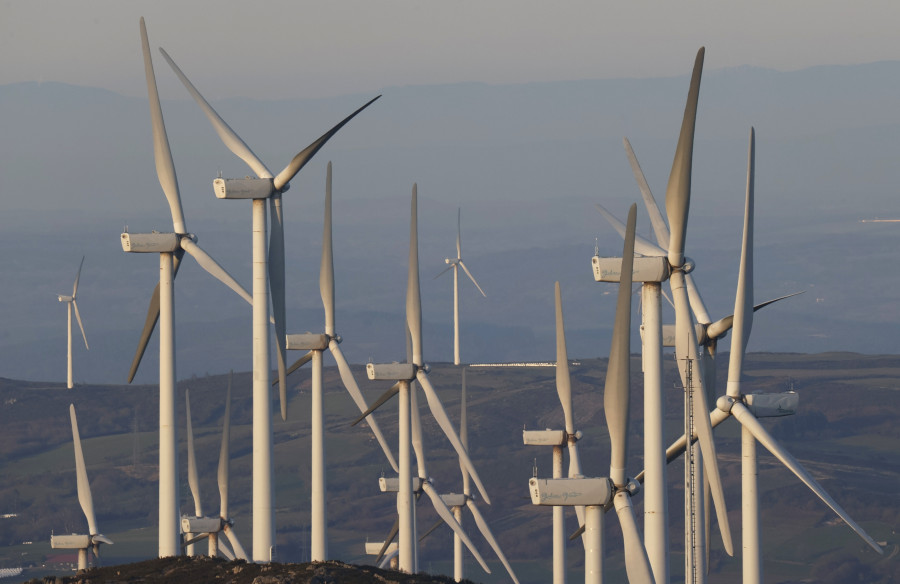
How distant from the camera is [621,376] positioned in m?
63.8

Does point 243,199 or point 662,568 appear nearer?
point 662,568

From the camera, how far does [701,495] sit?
8888cm

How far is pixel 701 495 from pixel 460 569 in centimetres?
8682

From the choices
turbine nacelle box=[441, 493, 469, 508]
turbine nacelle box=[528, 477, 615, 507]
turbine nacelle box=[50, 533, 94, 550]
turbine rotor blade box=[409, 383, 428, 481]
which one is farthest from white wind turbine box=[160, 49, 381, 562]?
turbine nacelle box=[441, 493, 469, 508]

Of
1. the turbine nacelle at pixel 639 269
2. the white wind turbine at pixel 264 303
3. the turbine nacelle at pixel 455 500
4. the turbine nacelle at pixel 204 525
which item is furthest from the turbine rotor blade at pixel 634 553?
the turbine nacelle at pixel 455 500

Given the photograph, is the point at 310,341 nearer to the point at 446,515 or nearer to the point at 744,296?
the point at 446,515

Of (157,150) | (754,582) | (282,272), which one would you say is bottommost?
(754,582)

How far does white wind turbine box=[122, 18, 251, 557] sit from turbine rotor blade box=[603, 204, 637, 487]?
3594 cm

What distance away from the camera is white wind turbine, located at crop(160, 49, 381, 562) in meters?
94.0

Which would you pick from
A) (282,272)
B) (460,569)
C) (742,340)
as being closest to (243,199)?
(282,272)

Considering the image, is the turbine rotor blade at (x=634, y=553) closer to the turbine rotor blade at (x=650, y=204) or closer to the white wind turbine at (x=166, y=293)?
the turbine rotor blade at (x=650, y=204)

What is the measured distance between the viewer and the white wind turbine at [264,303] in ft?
308

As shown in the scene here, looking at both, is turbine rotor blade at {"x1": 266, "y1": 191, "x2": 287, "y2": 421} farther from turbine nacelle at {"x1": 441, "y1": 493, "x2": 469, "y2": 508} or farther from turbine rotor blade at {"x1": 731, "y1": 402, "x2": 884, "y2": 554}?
turbine nacelle at {"x1": 441, "y1": 493, "x2": 469, "y2": 508}

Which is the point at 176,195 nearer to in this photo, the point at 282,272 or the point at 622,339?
the point at 282,272
